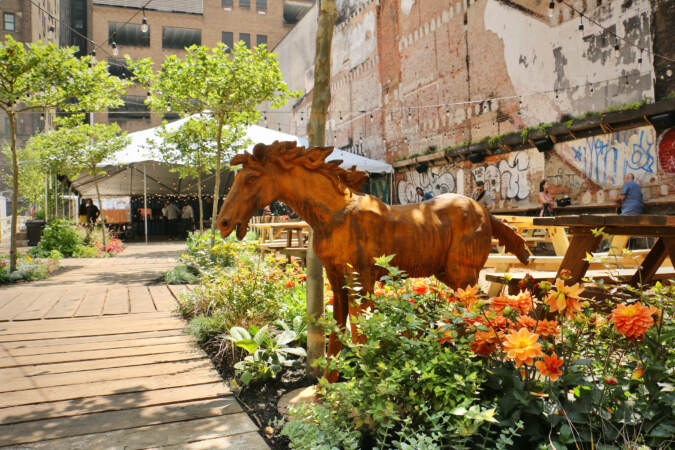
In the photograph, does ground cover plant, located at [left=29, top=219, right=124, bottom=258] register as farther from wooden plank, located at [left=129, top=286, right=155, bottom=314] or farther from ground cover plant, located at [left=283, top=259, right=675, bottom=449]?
ground cover plant, located at [left=283, top=259, right=675, bottom=449]

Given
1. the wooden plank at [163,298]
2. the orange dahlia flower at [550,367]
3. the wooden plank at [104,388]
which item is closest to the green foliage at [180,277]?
the wooden plank at [163,298]

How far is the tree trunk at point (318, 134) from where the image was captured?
2938mm

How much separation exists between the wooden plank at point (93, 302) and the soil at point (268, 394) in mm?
2400

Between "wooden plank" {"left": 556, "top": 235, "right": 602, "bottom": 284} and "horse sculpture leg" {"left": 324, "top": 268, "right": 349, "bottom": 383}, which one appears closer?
"horse sculpture leg" {"left": 324, "top": 268, "right": 349, "bottom": 383}

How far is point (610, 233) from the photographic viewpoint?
10.3ft

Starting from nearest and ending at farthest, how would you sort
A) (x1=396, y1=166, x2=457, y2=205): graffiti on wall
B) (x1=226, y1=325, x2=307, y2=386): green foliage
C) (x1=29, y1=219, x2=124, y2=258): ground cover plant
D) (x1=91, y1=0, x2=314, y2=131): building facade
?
(x1=226, y1=325, x2=307, y2=386): green foliage, (x1=29, y1=219, x2=124, y2=258): ground cover plant, (x1=396, y1=166, x2=457, y2=205): graffiti on wall, (x1=91, y1=0, x2=314, y2=131): building facade

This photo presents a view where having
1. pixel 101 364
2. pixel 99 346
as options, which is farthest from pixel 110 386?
pixel 99 346

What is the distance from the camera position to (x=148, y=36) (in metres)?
40.4

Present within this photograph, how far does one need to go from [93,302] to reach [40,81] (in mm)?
5059

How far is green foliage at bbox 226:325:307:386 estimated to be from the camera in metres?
2.93

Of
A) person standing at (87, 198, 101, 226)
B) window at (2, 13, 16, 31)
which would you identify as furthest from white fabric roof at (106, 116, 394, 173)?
window at (2, 13, 16, 31)

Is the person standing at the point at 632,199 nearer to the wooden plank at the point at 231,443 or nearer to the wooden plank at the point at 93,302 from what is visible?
the wooden plank at the point at 231,443

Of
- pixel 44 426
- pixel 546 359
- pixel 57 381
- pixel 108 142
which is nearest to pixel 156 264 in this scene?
pixel 108 142

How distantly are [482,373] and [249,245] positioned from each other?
5395 millimetres
